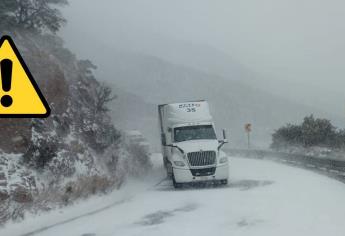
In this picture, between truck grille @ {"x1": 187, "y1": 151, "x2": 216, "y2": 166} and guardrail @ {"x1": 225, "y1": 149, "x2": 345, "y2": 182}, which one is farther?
guardrail @ {"x1": 225, "y1": 149, "x2": 345, "y2": 182}

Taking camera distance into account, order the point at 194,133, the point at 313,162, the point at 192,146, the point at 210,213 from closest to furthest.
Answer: the point at 210,213 → the point at 192,146 → the point at 194,133 → the point at 313,162

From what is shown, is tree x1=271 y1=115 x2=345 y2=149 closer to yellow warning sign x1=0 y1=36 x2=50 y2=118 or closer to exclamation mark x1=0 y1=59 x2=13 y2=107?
yellow warning sign x1=0 y1=36 x2=50 y2=118

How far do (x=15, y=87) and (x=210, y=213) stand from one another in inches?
411

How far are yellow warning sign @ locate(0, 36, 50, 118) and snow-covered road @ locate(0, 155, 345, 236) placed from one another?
765cm

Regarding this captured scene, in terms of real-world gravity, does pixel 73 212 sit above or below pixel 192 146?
below

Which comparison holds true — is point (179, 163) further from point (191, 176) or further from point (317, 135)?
point (317, 135)

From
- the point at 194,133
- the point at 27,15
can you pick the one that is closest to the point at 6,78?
the point at 194,133

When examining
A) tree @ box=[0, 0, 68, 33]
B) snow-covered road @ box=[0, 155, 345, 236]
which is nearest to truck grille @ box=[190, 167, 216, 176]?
snow-covered road @ box=[0, 155, 345, 236]

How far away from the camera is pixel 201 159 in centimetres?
1941

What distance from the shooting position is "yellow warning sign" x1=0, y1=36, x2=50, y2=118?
3637mm

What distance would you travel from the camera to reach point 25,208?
13094 mm

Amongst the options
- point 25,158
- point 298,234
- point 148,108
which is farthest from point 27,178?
point 148,108

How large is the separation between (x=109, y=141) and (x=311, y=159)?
11.6 metres

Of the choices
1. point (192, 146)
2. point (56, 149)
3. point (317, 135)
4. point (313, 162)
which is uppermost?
point (56, 149)
